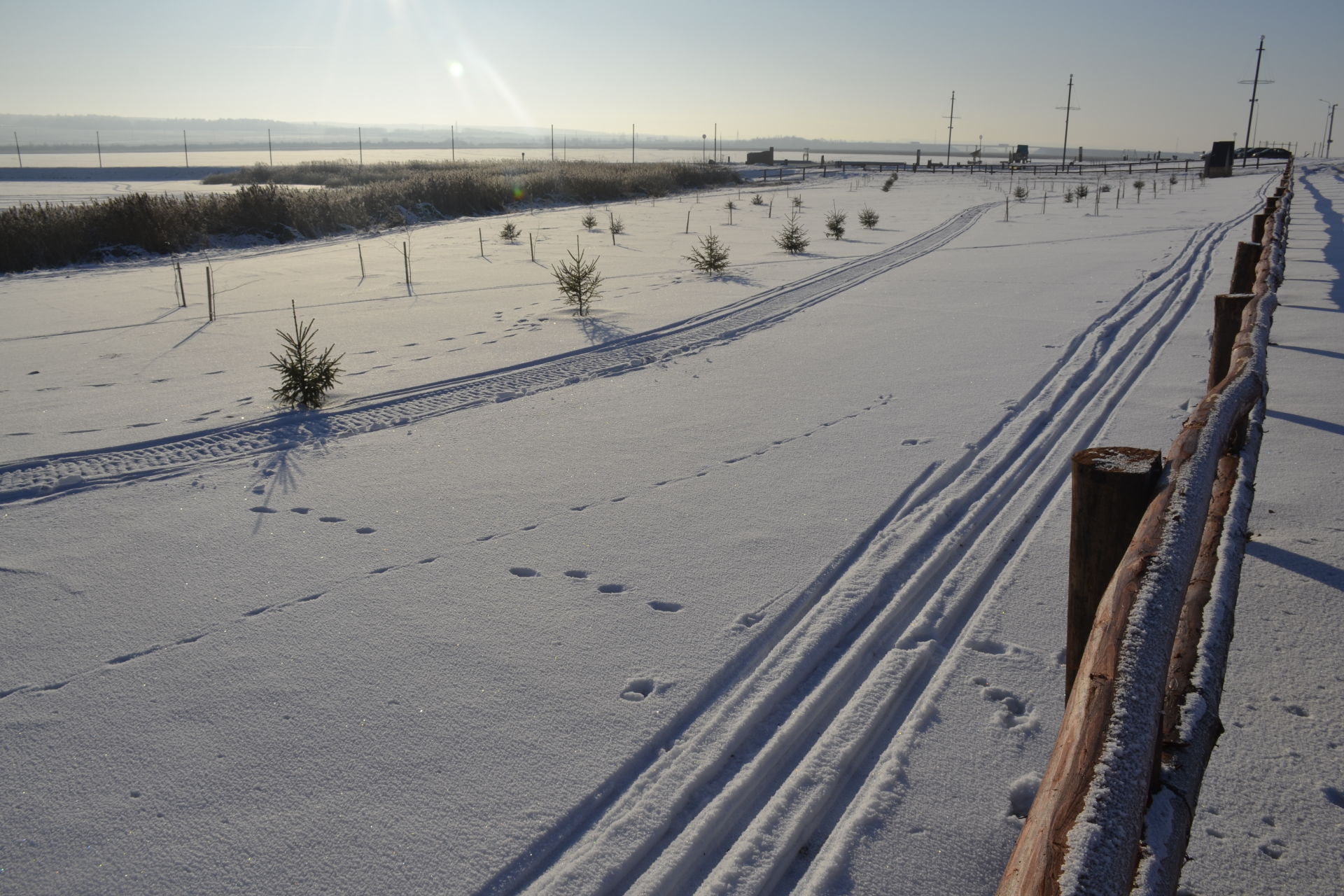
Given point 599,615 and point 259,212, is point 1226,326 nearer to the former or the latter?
point 599,615

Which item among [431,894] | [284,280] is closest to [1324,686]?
[431,894]

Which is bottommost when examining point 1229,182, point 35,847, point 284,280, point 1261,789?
point 35,847

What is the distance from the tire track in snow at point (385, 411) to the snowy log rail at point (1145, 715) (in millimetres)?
5507

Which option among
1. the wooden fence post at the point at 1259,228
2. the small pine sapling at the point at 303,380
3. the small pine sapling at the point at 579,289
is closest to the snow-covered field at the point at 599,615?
the small pine sapling at the point at 303,380

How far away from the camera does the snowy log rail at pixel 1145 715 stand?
133cm

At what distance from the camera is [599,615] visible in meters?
3.74

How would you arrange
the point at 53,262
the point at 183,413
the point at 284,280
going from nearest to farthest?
the point at 183,413
the point at 284,280
the point at 53,262

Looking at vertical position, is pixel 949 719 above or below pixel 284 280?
below

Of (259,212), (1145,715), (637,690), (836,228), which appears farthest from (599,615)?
(259,212)

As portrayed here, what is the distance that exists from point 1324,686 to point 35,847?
4.29m

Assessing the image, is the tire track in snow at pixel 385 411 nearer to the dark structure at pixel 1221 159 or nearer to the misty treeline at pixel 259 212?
the misty treeline at pixel 259 212

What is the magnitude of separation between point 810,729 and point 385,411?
501cm

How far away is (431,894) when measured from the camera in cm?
232

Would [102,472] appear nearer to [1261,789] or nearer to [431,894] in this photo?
[431,894]
